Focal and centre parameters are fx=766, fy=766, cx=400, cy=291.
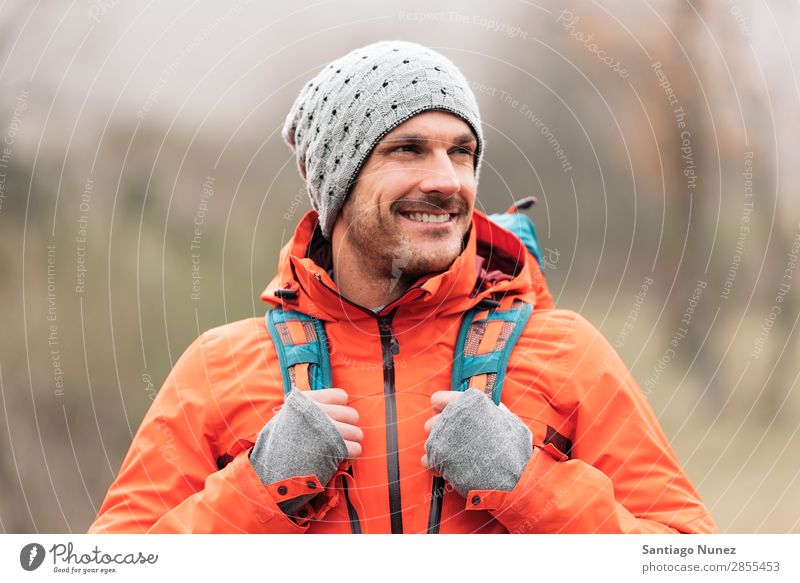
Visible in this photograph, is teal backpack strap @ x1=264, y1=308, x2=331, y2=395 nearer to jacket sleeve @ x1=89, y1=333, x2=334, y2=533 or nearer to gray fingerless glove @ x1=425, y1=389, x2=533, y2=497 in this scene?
jacket sleeve @ x1=89, y1=333, x2=334, y2=533

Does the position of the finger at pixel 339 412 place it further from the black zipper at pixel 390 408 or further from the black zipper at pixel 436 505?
the black zipper at pixel 436 505

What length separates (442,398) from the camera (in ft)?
6.95

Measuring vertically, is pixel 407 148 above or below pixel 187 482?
above

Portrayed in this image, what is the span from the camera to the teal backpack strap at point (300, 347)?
7.54 ft

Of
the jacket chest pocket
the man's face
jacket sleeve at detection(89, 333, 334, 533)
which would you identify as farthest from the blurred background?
the jacket chest pocket

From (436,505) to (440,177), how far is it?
0.95 metres

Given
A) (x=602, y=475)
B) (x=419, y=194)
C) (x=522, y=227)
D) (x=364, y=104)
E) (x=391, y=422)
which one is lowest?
(x=602, y=475)

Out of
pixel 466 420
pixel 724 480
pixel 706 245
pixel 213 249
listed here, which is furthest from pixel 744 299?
pixel 213 249

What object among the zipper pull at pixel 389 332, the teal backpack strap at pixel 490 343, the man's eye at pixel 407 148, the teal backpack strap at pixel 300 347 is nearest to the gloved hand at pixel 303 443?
→ the teal backpack strap at pixel 300 347

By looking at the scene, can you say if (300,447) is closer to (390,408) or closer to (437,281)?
(390,408)

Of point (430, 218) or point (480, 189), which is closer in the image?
point (430, 218)

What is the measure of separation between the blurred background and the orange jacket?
1144 mm

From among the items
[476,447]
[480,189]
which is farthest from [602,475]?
[480,189]

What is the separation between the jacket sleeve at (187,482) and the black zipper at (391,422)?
8.0 inches
